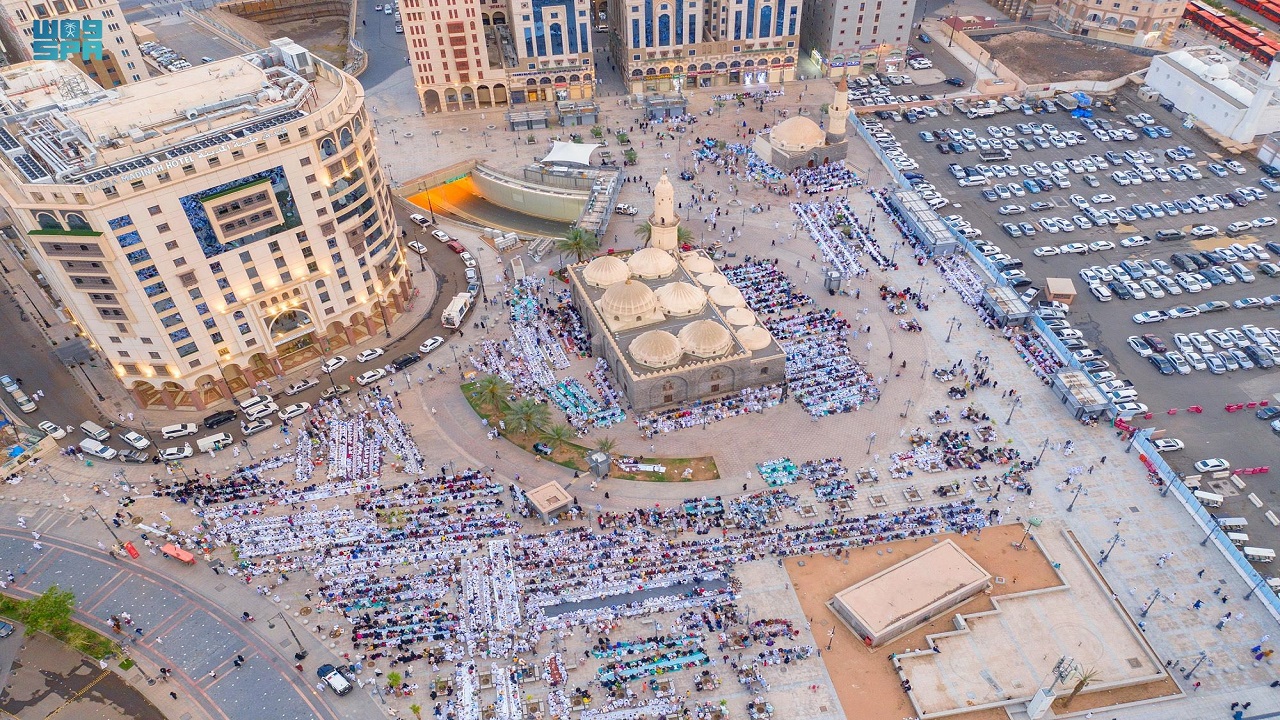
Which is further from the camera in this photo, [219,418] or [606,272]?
[606,272]

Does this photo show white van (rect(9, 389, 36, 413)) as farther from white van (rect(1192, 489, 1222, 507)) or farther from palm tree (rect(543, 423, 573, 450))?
white van (rect(1192, 489, 1222, 507))

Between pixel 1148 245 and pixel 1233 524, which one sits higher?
pixel 1233 524

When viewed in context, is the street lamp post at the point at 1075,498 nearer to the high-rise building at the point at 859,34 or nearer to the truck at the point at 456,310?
the truck at the point at 456,310

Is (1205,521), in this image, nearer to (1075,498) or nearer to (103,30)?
(1075,498)

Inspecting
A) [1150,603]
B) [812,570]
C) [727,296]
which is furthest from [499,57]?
[1150,603]

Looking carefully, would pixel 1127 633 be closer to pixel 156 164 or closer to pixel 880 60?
pixel 156 164

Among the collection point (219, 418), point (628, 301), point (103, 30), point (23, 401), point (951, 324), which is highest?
point (103, 30)

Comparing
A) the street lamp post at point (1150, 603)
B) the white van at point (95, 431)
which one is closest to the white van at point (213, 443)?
the white van at point (95, 431)
